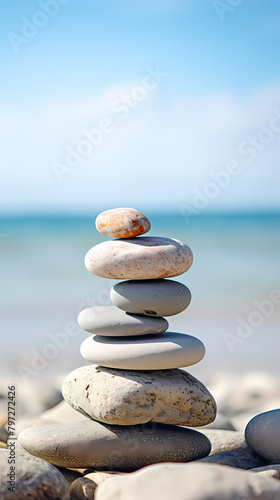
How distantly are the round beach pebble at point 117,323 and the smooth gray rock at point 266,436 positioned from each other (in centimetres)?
92

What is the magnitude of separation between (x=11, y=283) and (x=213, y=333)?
6.57 m

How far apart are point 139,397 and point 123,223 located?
117 cm

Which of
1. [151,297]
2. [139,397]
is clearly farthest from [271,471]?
[151,297]

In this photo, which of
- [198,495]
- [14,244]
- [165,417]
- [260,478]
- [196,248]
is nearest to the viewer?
[198,495]

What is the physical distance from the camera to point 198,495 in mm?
2328

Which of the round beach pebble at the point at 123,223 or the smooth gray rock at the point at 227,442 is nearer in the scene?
the round beach pebble at the point at 123,223

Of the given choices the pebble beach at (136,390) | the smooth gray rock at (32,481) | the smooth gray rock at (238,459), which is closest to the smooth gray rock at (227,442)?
the pebble beach at (136,390)

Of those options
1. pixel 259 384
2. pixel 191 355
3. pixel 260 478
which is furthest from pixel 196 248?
pixel 260 478

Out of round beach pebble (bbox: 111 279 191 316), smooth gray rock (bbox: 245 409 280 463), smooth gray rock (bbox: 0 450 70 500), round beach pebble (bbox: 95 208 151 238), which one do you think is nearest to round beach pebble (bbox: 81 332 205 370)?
round beach pebble (bbox: 111 279 191 316)

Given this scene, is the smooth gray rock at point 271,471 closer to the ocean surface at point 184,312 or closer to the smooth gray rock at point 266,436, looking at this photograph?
the smooth gray rock at point 266,436

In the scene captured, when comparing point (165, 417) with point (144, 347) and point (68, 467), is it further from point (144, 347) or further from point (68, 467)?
point (68, 467)

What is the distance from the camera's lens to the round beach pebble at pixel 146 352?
3.96 m

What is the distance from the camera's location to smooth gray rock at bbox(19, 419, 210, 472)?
3.88 meters

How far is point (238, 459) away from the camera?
3988 millimetres
